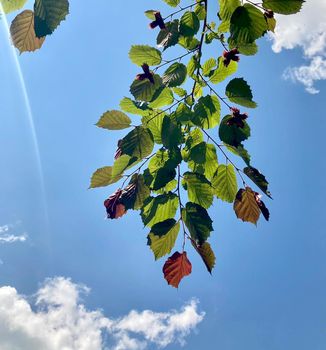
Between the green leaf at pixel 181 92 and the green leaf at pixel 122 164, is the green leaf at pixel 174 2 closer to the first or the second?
the green leaf at pixel 181 92

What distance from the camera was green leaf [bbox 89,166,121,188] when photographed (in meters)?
2.28

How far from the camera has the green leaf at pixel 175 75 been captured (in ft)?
7.39

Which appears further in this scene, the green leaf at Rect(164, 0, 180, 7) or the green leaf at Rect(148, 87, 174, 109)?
the green leaf at Rect(164, 0, 180, 7)

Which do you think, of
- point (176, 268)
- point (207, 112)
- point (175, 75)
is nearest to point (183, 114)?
point (207, 112)

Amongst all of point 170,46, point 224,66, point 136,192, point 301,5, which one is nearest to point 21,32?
point 170,46

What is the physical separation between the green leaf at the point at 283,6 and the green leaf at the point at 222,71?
44cm

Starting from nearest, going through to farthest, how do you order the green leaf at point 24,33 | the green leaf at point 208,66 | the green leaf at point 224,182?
the green leaf at point 24,33 → the green leaf at point 224,182 → the green leaf at point 208,66

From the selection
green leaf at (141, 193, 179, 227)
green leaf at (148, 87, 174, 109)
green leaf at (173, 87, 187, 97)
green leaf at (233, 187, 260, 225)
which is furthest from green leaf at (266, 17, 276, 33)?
green leaf at (141, 193, 179, 227)

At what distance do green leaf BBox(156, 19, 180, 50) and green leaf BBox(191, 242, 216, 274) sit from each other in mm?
1267

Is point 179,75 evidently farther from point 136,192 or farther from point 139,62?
point 136,192

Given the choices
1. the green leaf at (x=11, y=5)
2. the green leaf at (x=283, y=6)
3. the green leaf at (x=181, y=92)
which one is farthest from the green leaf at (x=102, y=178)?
the green leaf at (x=283, y=6)

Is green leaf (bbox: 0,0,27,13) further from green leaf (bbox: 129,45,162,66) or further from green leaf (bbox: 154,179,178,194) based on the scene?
green leaf (bbox: 154,179,178,194)

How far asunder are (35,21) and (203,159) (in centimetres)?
126

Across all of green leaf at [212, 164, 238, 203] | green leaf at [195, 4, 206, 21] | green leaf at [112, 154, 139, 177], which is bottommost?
green leaf at [212, 164, 238, 203]
